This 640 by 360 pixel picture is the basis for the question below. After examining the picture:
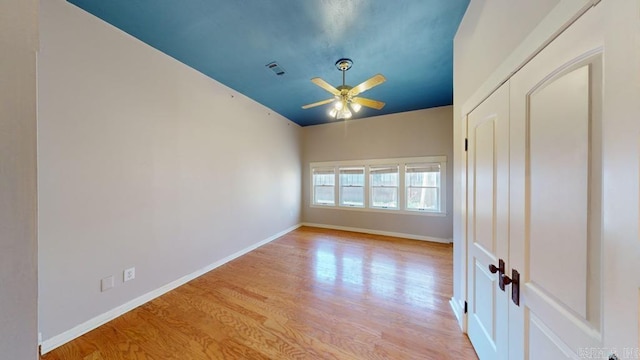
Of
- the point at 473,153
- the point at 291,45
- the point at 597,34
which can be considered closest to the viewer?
the point at 597,34

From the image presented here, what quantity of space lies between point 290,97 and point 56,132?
9.55 ft

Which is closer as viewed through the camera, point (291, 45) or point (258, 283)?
point (291, 45)

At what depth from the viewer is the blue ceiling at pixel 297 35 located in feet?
6.34

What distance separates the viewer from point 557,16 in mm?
867

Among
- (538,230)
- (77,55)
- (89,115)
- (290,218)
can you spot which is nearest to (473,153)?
(538,230)

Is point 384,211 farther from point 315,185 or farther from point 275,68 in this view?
point 275,68

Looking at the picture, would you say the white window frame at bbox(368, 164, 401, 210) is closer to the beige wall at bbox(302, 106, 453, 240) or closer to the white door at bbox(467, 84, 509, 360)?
the beige wall at bbox(302, 106, 453, 240)

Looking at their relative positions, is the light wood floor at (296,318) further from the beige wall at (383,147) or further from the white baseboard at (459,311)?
the beige wall at (383,147)

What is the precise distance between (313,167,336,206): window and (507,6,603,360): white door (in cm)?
458

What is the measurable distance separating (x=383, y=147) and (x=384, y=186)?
92cm

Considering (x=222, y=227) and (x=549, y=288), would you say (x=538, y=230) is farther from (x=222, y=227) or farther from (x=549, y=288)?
(x=222, y=227)

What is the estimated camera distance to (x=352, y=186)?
551 centimetres

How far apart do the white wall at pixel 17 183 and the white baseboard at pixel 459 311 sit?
8.32 feet

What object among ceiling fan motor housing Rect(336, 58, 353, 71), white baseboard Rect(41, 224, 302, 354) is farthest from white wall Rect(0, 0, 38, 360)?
ceiling fan motor housing Rect(336, 58, 353, 71)
